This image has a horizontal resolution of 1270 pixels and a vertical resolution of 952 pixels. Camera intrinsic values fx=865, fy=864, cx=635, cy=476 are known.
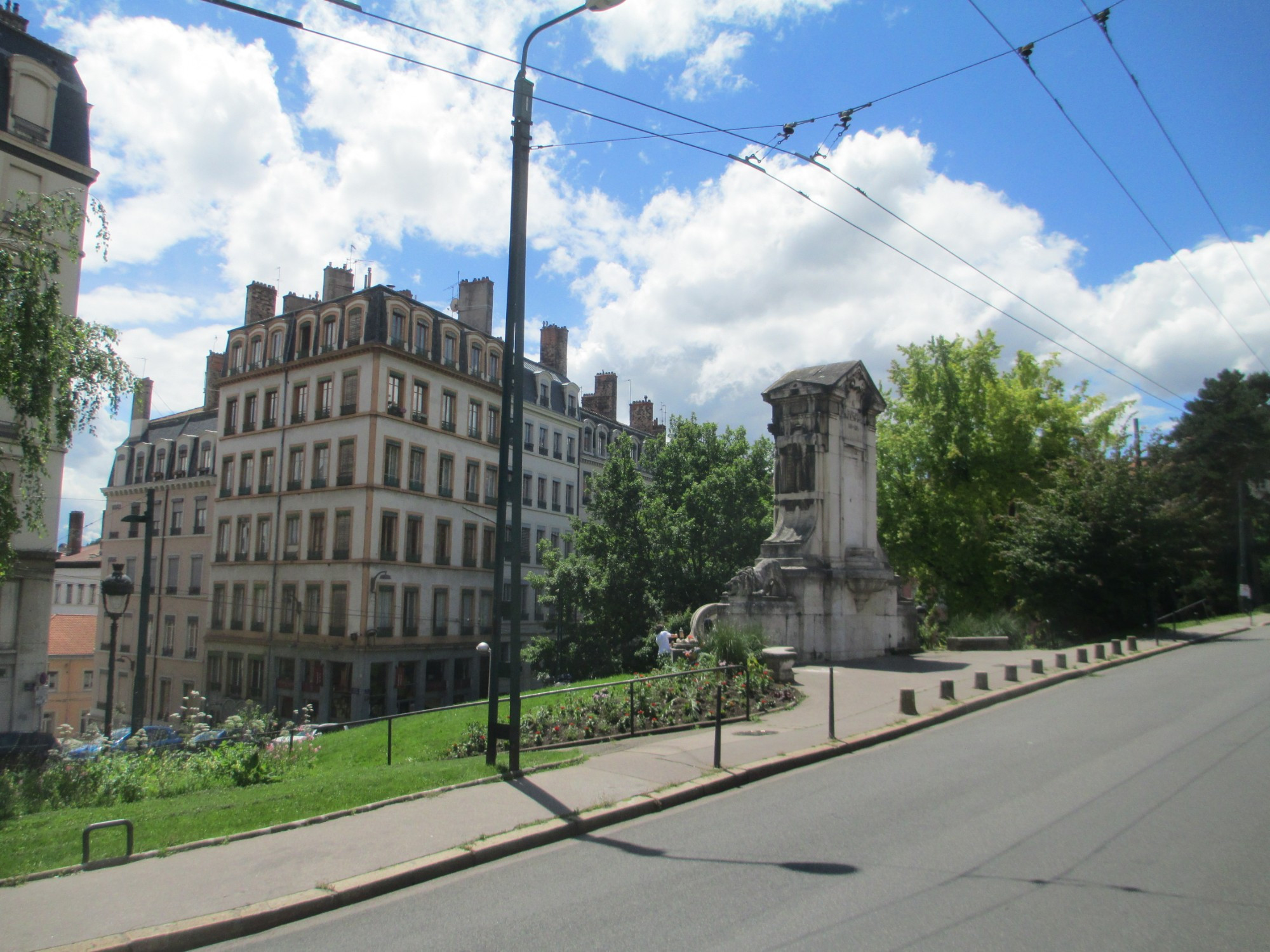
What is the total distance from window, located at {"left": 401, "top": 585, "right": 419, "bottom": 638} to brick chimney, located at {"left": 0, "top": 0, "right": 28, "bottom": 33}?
25.5 meters

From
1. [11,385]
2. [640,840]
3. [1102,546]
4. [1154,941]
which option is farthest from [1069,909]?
[1102,546]

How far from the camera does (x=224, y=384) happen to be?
47.1m

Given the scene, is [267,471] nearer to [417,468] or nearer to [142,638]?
[417,468]

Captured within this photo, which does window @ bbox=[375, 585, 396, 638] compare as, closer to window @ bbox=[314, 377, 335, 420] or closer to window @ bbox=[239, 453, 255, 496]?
window @ bbox=[314, 377, 335, 420]

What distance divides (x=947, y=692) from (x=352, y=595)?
3138 centimetres

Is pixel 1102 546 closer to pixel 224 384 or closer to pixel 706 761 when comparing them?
pixel 706 761

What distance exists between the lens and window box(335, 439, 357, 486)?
4100 centimetres

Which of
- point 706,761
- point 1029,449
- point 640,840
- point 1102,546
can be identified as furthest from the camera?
point 1029,449

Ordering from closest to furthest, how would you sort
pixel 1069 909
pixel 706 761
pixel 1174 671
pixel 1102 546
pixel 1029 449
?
pixel 1069 909 < pixel 706 761 < pixel 1174 671 < pixel 1102 546 < pixel 1029 449

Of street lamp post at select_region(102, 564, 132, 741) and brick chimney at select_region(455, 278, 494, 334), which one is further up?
brick chimney at select_region(455, 278, 494, 334)

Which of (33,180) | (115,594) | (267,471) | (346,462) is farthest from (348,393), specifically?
(115,594)

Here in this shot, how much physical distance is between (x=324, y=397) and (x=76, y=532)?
1476 inches

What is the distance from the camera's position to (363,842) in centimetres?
723

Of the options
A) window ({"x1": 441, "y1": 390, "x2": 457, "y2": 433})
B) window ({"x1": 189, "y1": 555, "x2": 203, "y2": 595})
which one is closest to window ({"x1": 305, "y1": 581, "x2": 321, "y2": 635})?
window ({"x1": 189, "y1": 555, "x2": 203, "y2": 595})
